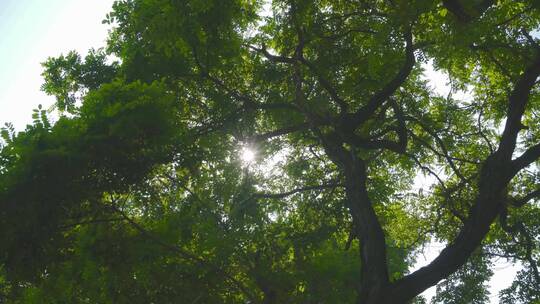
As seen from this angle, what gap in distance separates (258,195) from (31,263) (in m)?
4.41

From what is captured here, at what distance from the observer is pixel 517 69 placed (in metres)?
10.1

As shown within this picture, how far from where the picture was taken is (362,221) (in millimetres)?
8250

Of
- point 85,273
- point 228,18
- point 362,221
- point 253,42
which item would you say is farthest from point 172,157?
point 253,42

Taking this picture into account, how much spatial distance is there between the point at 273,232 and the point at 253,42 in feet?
15.0

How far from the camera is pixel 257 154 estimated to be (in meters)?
11.8

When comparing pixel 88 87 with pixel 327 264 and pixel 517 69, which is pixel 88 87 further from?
pixel 517 69

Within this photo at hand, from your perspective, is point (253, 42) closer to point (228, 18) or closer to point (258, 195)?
point (228, 18)

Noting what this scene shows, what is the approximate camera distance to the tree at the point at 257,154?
6.17 m

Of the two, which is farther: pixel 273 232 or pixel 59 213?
pixel 273 232

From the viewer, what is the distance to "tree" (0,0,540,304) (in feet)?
20.2

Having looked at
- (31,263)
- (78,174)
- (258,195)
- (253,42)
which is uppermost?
(253,42)

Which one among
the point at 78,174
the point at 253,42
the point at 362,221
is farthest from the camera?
the point at 253,42

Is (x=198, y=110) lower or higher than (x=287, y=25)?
lower

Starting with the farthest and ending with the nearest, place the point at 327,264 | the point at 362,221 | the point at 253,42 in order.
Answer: the point at 253,42 < the point at 327,264 < the point at 362,221
